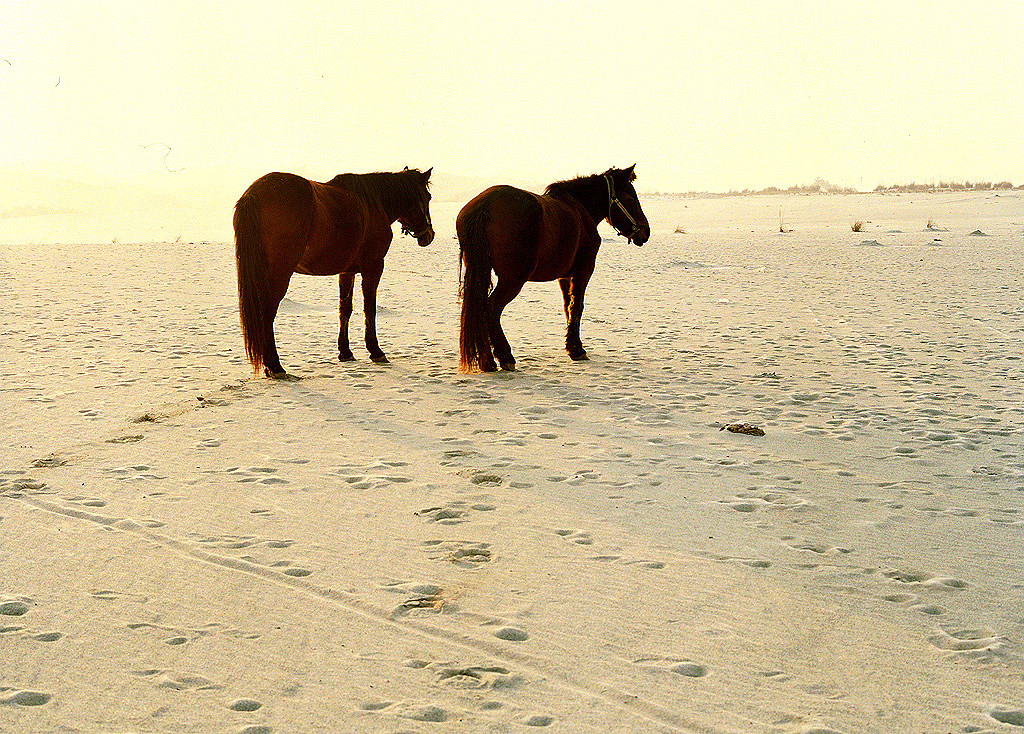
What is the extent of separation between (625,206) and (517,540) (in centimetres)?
632

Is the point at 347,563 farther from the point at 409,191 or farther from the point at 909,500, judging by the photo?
the point at 409,191

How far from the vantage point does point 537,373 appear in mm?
8609

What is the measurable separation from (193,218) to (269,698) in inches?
1666

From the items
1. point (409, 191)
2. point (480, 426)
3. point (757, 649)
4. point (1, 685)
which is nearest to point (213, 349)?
point (409, 191)

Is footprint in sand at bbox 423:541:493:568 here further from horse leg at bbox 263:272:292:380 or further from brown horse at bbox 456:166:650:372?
horse leg at bbox 263:272:292:380

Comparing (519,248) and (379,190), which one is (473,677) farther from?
(379,190)

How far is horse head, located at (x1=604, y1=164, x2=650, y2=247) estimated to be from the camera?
9.70m

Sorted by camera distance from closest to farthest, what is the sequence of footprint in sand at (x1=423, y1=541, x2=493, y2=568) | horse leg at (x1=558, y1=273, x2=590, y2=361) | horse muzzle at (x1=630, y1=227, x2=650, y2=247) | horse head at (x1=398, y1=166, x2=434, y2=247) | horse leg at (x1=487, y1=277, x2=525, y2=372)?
footprint in sand at (x1=423, y1=541, x2=493, y2=568) < horse leg at (x1=487, y1=277, x2=525, y2=372) < horse leg at (x1=558, y1=273, x2=590, y2=361) < horse head at (x1=398, y1=166, x2=434, y2=247) < horse muzzle at (x1=630, y1=227, x2=650, y2=247)

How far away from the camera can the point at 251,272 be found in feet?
25.4

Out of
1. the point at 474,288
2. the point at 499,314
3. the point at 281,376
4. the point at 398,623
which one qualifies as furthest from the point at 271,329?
the point at 398,623

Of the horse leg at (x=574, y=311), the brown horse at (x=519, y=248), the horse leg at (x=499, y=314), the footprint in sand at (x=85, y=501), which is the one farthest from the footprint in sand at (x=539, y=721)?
the horse leg at (x=574, y=311)

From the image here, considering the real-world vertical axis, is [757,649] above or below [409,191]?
below

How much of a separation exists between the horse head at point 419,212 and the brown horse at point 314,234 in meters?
0.01

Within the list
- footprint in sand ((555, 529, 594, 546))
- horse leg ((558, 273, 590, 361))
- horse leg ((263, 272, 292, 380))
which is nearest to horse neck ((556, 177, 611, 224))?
horse leg ((558, 273, 590, 361))
